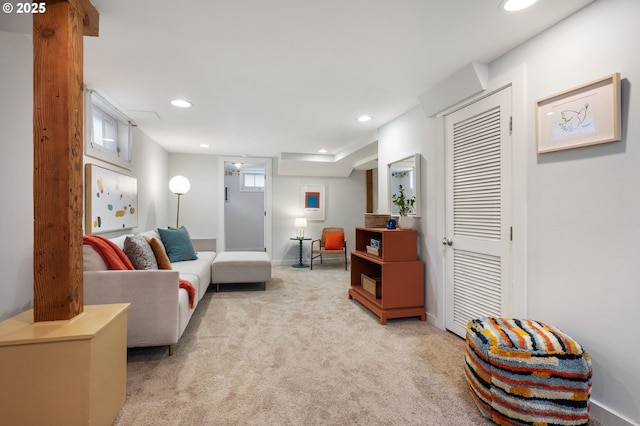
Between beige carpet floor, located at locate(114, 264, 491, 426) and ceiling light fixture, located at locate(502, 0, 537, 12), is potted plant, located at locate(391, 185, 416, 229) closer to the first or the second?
beige carpet floor, located at locate(114, 264, 491, 426)

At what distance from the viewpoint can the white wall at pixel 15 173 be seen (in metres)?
1.78

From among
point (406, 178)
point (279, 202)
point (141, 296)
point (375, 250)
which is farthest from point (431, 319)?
point (279, 202)

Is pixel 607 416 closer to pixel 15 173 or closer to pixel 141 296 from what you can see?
pixel 141 296

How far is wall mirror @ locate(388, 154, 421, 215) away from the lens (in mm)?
3115

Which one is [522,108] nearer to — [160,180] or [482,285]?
[482,285]

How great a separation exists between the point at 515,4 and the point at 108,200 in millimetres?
3658

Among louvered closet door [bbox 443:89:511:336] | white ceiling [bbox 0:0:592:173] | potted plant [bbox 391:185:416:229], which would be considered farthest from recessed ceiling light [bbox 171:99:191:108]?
louvered closet door [bbox 443:89:511:336]

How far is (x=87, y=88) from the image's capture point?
2.70 m

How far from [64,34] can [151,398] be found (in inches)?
75.1

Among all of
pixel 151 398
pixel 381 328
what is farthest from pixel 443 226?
pixel 151 398

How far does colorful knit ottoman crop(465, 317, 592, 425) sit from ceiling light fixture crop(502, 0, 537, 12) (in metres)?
1.69

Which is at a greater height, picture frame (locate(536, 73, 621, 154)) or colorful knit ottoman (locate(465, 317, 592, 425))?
picture frame (locate(536, 73, 621, 154))

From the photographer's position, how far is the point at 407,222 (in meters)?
3.16

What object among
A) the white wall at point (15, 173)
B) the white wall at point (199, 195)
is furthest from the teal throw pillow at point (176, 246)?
the white wall at point (15, 173)
